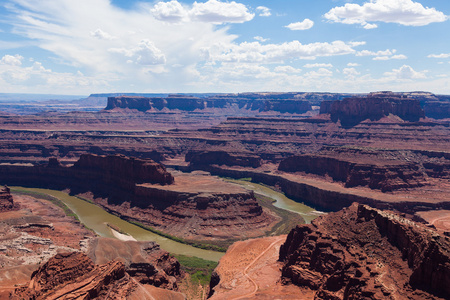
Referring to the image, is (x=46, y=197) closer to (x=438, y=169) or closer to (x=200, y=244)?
(x=200, y=244)

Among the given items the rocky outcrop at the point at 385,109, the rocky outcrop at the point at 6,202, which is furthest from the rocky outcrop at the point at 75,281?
the rocky outcrop at the point at 385,109

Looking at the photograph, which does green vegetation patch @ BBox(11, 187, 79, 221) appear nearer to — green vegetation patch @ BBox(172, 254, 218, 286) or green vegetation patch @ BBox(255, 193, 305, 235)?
green vegetation patch @ BBox(172, 254, 218, 286)

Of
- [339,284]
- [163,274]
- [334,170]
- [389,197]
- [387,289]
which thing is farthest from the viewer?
[334,170]

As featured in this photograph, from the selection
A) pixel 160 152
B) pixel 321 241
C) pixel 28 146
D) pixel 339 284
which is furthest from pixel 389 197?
pixel 28 146

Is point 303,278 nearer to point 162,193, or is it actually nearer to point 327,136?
point 162,193

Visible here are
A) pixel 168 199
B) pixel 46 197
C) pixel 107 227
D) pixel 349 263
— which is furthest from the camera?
pixel 46 197

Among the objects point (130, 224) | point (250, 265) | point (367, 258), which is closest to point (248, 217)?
point (130, 224)
